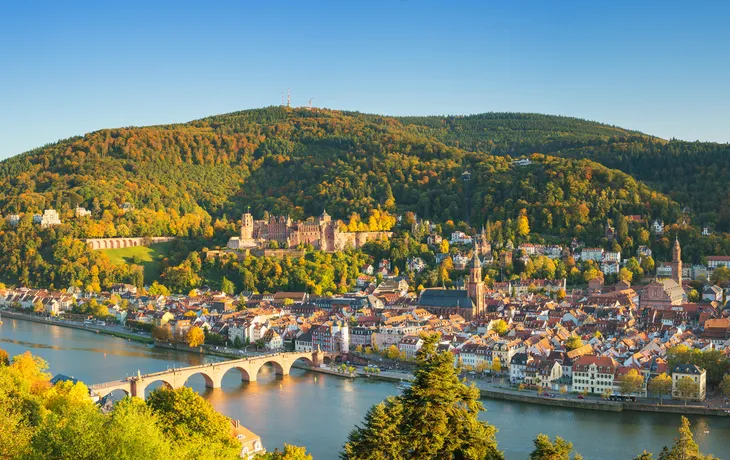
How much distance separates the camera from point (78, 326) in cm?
3606

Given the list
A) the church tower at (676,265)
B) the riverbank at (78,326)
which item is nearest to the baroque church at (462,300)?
the church tower at (676,265)

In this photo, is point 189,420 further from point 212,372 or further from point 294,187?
point 294,187

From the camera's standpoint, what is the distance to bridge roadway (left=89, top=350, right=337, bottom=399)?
20594 mm

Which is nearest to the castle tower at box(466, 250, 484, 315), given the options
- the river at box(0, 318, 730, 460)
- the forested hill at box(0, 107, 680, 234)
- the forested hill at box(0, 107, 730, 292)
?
the forested hill at box(0, 107, 730, 292)

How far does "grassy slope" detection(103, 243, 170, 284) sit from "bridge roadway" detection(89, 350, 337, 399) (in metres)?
18.4

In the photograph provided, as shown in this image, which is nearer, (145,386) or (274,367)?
(145,386)

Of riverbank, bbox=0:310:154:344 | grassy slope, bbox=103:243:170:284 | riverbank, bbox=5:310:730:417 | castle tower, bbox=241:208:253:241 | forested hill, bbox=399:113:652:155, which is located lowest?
riverbank, bbox=5:310:730:417

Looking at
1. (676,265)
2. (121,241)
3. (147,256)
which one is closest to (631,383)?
(676,265)

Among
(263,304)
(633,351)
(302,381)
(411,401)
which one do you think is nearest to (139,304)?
(263,304)

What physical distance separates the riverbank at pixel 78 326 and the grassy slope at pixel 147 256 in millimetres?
6597

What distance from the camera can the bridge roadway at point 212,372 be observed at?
2059 centimetres

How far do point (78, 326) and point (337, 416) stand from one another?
65.8ft

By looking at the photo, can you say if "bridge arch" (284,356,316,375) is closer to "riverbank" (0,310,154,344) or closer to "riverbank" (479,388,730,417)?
"riverbank" (479,388,730,417)

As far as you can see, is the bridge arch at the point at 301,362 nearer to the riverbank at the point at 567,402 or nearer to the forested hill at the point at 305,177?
the riverbank at the point at 567,402
